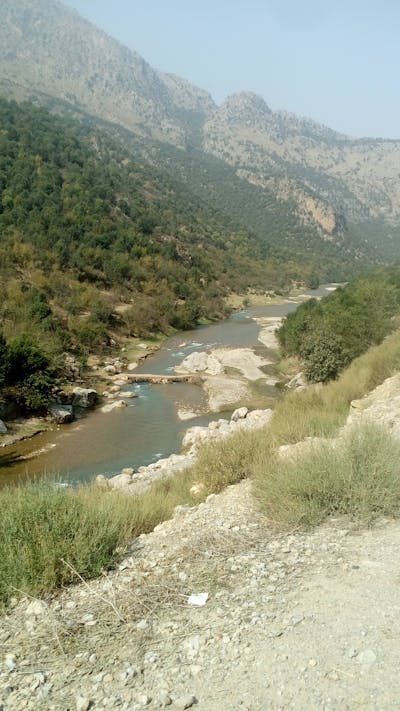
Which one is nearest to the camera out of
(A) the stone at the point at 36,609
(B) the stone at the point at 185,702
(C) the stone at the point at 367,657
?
(B) the stone at the point at 185,702

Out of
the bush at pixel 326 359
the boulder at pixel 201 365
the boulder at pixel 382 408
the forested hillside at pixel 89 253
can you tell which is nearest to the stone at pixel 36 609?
the boulder at pixel 382 408

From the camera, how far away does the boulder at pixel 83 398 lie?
3091 centimetres

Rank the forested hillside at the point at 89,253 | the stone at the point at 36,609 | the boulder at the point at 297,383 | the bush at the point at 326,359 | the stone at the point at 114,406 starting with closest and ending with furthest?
the stone at the point at 36,609 < the bush at the point at 326,359 < the stone at the point at 114,406 < the boulder at the point at 297,383 < the forested hillside at the point at 89,253

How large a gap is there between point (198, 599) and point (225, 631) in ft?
1.95

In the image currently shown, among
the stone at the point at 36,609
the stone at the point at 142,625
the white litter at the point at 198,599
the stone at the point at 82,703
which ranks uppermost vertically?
the stone at the point at 82,703

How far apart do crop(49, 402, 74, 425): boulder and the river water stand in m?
0.54

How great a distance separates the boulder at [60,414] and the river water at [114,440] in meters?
0.54

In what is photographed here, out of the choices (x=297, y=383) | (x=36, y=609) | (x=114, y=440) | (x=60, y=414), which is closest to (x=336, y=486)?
(x=36, y=609)

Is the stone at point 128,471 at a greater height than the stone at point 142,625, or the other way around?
the stone at point 142,625

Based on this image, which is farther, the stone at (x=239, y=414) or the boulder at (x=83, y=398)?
the boulder at (x=83, y=398)

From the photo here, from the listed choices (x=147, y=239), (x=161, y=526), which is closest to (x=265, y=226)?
(x=147, y=239)

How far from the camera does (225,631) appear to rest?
4711mm

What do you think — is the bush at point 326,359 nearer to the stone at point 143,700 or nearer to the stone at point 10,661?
the stone at point 10,661

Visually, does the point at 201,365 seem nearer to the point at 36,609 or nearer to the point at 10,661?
the point at 36,609
